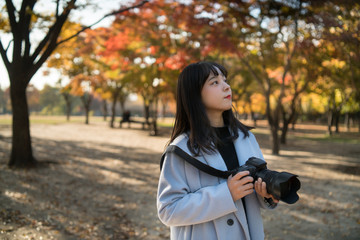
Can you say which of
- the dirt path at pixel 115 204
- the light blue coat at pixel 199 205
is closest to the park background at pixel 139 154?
the dirt path at pixel 115 204

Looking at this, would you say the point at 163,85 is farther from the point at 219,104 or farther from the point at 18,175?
the point at 219,104

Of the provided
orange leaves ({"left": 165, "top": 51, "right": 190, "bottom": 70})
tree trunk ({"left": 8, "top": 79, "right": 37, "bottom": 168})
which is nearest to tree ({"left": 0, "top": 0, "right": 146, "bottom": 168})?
tree trunk ({"left": 8, "top": 79, "right": 37, "bottom": 168})

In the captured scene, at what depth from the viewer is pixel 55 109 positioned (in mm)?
71625

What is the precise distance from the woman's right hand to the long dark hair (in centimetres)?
19

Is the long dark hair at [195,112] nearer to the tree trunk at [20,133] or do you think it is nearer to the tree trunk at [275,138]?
the tree trunk at [20,133]

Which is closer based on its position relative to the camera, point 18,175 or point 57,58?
point 18,175

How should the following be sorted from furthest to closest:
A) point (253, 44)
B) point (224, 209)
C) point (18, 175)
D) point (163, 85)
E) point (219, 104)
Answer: point (163, 85), point (253, 44), point (18, 175), point (219, 104), point (224, 209)

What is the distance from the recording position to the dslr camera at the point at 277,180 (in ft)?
4.39

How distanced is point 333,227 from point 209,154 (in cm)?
342

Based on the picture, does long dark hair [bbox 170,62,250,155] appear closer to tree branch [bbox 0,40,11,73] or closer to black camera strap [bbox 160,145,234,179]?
black camera strap [bbox 160,145,234,179]

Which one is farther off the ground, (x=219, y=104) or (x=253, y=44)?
(x=253, y=44)

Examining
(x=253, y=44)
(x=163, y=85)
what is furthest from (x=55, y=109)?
(x=253, y=44)

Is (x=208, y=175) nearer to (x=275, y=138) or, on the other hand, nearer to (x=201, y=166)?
(x=201, y=166)

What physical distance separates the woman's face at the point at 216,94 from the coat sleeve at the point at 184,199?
358mm
